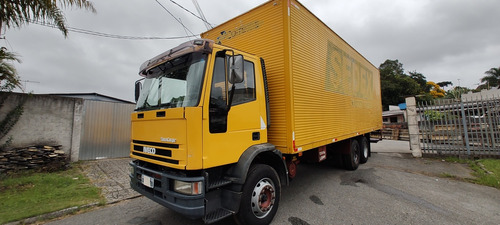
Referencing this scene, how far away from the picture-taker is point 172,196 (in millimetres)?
2547

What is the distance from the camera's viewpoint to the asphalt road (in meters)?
3.48

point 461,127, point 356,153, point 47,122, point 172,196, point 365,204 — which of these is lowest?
point 365,204

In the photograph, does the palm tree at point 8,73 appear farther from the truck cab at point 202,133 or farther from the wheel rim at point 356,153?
the wheel rim at point 356,153

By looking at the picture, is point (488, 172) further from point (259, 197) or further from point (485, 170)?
point (259, 197)

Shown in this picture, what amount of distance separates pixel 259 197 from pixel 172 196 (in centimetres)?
120

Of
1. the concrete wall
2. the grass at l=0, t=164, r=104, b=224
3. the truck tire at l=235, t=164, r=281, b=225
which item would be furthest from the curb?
the concrete wall

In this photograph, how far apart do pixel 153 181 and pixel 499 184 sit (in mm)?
7797

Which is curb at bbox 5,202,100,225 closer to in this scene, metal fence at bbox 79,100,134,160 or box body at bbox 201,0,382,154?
box body at bbox 201,0,382,154

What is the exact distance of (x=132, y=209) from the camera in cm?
398

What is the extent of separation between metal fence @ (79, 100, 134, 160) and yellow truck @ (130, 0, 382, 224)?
5.93 m

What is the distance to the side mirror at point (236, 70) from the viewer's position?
105 inches

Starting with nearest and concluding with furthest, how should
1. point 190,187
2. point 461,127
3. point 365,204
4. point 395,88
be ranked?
point 190,187 → point 365,204 → point 461,127 → point 395,88

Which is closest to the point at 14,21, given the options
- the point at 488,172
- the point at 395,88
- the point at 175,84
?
the point at 175,84

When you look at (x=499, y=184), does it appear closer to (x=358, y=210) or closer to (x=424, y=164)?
(x=424, y=164)
